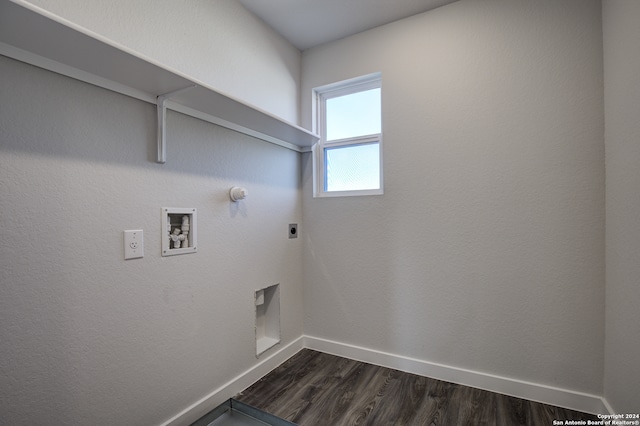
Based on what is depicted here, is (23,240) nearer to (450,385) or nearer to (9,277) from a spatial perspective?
(9,277)

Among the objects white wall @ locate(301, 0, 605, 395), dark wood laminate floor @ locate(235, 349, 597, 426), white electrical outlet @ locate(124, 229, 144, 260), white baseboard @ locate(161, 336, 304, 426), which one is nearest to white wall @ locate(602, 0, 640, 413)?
white wall @ locate(301, 0, 605, 395)

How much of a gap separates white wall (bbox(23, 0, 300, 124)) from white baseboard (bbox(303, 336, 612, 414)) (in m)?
1.95

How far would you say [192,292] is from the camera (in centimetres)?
160

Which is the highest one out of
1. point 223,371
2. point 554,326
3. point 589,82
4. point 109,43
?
point 589,82

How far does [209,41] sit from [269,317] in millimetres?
1956

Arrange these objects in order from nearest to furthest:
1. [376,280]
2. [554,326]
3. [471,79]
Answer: [554,326], [471,79], [376,280]

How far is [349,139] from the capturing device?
2363 mm

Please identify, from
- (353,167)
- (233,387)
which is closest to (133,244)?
(233,387)

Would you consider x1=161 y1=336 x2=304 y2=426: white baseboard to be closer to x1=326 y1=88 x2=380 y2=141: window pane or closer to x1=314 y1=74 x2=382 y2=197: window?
x1=314 y1=74 x2=382 y2=197: window

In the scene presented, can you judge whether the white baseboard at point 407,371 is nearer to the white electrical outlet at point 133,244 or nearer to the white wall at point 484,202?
the white wall at point 484,202

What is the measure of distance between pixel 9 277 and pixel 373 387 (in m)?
1.94

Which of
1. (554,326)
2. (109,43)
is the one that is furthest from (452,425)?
(109,43)

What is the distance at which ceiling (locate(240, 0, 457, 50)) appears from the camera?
76.7 inches

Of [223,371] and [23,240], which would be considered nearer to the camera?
[23,240]
